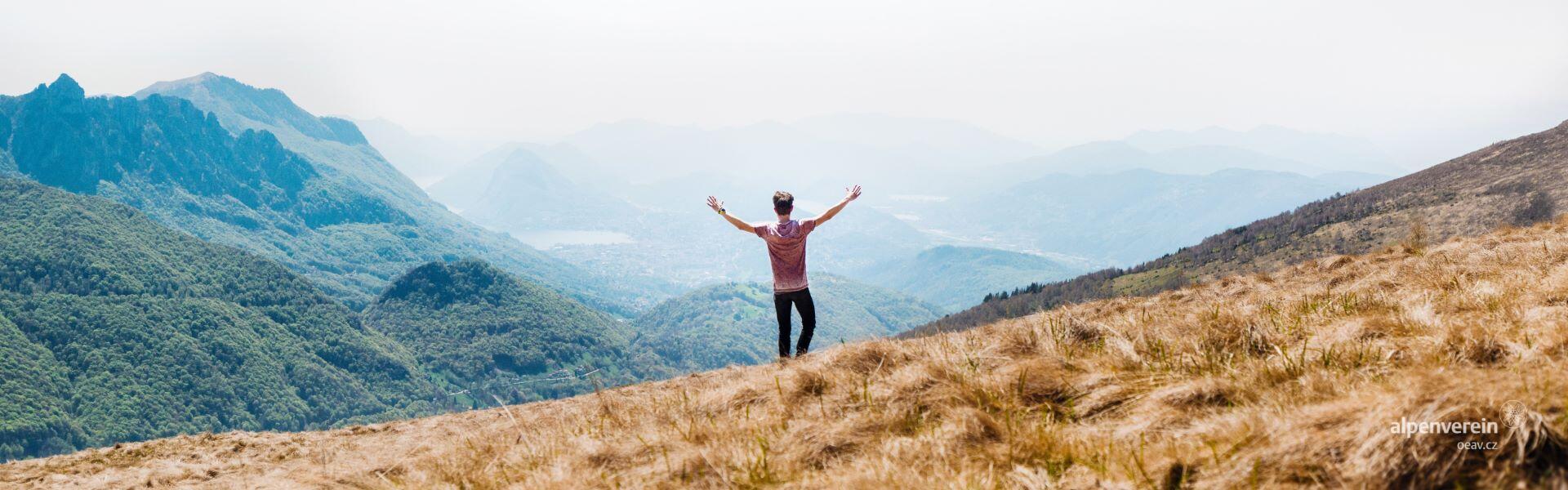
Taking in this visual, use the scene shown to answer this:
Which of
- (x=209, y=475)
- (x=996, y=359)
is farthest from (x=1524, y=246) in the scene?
(x=209, y=475)

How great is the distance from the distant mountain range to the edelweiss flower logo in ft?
109

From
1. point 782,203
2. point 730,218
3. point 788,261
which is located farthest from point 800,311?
point 730,218

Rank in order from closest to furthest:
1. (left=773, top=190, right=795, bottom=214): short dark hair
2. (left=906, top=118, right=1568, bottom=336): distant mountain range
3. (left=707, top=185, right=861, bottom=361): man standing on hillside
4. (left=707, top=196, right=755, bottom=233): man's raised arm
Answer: (left=707, top=196, right=755, bottom=233): man's raised arm, (left=773, top=190, right=795, bottom=214): short dark hair, (left=707, top=185, right=861, bottom=361): man standing on hillside, (left=906, top=118, right=1568, bottom=336): distant mountain range

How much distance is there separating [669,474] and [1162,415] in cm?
309

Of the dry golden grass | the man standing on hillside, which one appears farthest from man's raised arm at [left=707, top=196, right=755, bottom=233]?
the dry golden grass

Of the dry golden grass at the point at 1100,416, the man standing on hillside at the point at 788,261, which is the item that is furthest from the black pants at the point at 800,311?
the dry golden grass at the point at 1100,416

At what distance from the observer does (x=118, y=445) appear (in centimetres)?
1005

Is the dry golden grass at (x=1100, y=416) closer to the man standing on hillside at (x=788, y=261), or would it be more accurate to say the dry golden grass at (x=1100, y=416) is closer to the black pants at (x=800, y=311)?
the black pants at (x=800, y=311)

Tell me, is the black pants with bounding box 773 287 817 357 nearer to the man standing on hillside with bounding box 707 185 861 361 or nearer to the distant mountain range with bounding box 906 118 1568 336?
the man standing on hillside with bounding box 707 185 861 361

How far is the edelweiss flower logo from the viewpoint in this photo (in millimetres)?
2631

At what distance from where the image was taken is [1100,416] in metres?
4.39

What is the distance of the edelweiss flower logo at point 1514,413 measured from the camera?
2.63 metres

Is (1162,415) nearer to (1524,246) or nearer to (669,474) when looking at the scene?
(669,474)

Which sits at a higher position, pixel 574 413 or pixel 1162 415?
pixel 1162 415
